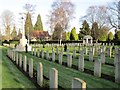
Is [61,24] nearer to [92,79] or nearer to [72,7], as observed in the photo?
[72,7]

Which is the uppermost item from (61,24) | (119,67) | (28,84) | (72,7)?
(72,7)

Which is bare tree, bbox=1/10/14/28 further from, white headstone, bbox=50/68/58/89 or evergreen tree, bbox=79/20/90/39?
white headstone, bbox=50/68/58/89

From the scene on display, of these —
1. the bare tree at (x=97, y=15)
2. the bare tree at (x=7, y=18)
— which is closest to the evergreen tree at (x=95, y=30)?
the bare tree at (x=97, y=15)

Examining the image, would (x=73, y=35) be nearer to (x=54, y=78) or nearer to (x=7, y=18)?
(x=7, y=18)

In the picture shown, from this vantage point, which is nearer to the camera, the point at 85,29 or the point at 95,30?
the point at 95,30

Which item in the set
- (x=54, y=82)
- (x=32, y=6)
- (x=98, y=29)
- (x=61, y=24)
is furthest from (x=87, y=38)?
(x=54, y=82)

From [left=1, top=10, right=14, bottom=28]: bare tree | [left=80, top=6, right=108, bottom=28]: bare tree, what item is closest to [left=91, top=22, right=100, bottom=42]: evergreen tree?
[left=80, top=6, right=108, bottom=28]: bare tree

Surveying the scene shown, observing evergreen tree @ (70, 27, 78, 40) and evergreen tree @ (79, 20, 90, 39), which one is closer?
evergreen tree @ (79, 20, 90, 39)

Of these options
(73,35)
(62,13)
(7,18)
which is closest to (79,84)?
(62,13)

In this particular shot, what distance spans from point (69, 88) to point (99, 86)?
1.12 m

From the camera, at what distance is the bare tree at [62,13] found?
58.1 meters

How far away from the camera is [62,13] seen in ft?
190

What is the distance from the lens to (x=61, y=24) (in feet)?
197

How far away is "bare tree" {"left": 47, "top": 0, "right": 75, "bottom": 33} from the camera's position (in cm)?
5815
